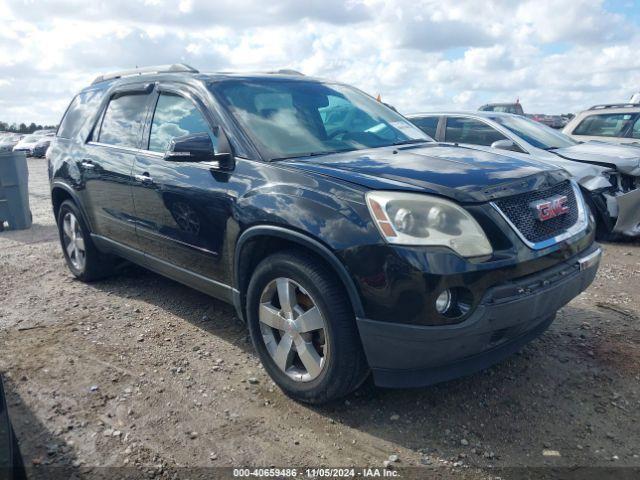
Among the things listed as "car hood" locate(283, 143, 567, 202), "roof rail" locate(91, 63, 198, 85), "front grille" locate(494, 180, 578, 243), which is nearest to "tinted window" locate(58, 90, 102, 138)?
"roof rail" locate(91, 63, 198, 85)

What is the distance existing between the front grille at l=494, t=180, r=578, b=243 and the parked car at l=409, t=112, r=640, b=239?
2.88 metres

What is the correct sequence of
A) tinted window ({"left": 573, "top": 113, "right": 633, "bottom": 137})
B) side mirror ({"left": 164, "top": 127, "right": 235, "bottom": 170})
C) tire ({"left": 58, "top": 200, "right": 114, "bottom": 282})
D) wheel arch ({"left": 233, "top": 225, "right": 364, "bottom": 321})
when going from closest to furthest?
wheel arch ({"left": 233, "top": 225, "right": 364, "bottom": 321})
side mirror ({"left": 164, "top": 127, "right": 235, "bottom": 170})
tire ({"left": 58, "top": 200, "right": 114, "bottom": 282})
tinted window ({"left": 573, "top": 113, "right": 633, "bottom": 137})

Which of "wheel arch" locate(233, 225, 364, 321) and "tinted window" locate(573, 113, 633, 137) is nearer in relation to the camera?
"wheel arch" locate(233, 225, 364, 321)

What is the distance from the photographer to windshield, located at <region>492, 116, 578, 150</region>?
24.0ft

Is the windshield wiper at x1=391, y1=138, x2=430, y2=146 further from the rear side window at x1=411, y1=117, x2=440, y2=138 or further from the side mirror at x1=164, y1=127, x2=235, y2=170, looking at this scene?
the rear side window at x1=411, y1=117, x2=440, y2=138

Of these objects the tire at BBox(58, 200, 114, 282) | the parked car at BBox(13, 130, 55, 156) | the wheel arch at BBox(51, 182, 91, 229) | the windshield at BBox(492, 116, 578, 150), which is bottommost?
the parked car at BBox(13, 130, 55, 156)

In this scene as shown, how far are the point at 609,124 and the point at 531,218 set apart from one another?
7.56m

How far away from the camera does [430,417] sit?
3.07m

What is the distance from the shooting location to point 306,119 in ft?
12.5

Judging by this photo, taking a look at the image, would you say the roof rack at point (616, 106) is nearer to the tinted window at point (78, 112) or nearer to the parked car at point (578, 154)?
the parked car at point (578, 154)

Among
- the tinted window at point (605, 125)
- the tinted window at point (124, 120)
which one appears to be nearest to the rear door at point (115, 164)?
the tinted window at point (124, 120)

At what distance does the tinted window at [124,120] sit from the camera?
445 centimetres

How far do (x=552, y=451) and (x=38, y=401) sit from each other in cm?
295

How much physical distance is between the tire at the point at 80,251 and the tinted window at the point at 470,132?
15.8ft
